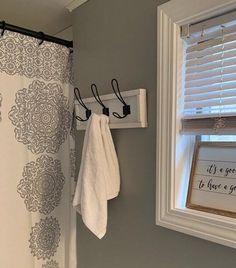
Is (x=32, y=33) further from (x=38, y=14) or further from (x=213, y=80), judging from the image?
(x=213, y=80)

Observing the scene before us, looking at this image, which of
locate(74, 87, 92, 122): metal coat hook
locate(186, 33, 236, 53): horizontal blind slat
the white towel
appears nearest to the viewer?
locate(186, 33, 236, 53): horizontal blind slat

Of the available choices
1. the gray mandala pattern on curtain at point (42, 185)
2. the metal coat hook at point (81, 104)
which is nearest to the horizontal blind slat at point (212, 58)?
the metal coat hook at point (81, 104)

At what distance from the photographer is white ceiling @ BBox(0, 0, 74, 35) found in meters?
1.40

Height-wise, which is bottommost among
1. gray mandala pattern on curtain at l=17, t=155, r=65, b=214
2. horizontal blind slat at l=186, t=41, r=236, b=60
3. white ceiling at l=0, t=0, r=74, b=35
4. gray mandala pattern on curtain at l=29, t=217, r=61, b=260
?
gray mandala pattern on curtain at l=29, t=217, r=61, b=260

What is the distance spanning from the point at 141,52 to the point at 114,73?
0.18m

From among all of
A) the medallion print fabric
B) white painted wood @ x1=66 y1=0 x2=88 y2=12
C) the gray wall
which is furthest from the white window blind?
the medallion print fabric

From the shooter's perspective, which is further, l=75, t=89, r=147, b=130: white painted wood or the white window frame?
l=75, t=89, r=147, b=130: white painted wood

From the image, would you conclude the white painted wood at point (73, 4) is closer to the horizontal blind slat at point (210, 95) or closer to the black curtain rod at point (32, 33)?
the black curtain rod at point (32, 33)

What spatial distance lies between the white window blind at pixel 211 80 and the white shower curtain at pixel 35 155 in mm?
714

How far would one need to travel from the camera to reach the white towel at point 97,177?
3.56 ft

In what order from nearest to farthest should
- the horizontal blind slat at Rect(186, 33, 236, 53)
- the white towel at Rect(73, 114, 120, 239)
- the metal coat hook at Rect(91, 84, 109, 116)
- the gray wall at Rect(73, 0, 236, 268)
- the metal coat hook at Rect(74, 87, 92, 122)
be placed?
1. the horizontal blind slat at Rect(186, 33, 236, 53)
2. the gray wall at Rect(73, 0, 236, 268)
3. the white towel at Rect(73, 114, 120, 239)
4. the metal coat hook at Rect(91, 84, 109, 116)
5. the metal coat hook at Rect(74, 87, 92, 122)

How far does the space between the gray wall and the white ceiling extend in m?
0.17

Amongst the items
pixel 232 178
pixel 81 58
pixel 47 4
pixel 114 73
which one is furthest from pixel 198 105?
pixel 47 4

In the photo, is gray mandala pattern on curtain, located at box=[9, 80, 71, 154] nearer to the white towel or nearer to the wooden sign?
the white towel
